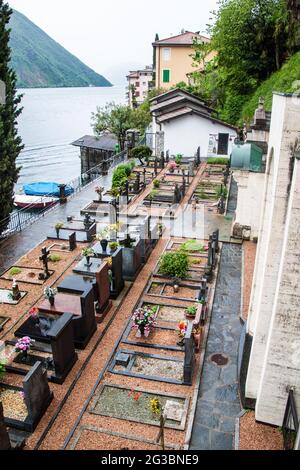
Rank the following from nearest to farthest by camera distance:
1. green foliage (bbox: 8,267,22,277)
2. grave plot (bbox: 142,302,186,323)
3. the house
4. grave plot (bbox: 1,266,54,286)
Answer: grave plot (bbox: 142,302,186,323), grave plot (bbox: 1,266,54,286), green foliage (bbox: 8,267,22,277), the house

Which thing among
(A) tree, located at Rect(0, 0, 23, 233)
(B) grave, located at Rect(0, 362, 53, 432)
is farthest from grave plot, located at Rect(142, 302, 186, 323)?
(A) tree, located at Rect(0, 0, 23, 233)

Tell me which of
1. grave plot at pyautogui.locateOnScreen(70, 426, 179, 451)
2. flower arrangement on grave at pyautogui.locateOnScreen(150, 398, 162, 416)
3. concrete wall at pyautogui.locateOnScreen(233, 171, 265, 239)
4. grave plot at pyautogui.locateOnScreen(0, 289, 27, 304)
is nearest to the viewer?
grave plot at pyautogui.locateOnScreen(70, 426, 179, 451)

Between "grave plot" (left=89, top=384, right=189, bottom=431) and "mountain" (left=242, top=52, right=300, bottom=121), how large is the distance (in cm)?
1674

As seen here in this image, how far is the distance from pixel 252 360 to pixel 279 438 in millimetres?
1529

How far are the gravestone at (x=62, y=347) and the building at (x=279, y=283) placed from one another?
434cm

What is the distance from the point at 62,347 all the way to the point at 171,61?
5423 cm

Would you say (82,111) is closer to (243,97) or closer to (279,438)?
(243,97)

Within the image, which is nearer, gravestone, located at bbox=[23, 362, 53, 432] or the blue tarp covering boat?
gravestone, located at bbox=[23, 362, 53, 432]

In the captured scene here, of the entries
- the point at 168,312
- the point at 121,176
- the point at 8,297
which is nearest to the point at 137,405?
the point at 168,312

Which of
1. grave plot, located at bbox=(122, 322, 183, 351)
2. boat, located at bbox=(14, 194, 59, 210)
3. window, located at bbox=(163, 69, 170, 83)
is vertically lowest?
boat, located at bbox=(14, 194, 59, 210)

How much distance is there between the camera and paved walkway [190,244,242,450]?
8.06 meters

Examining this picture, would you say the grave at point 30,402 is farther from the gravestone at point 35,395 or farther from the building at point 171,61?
the building at point 171,61

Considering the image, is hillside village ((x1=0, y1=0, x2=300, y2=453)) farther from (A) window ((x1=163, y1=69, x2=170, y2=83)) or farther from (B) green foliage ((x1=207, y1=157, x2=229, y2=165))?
(A) window ((x1=163, y1=69, x2=170, y2=83))

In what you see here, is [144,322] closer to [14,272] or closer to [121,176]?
[14,272]
